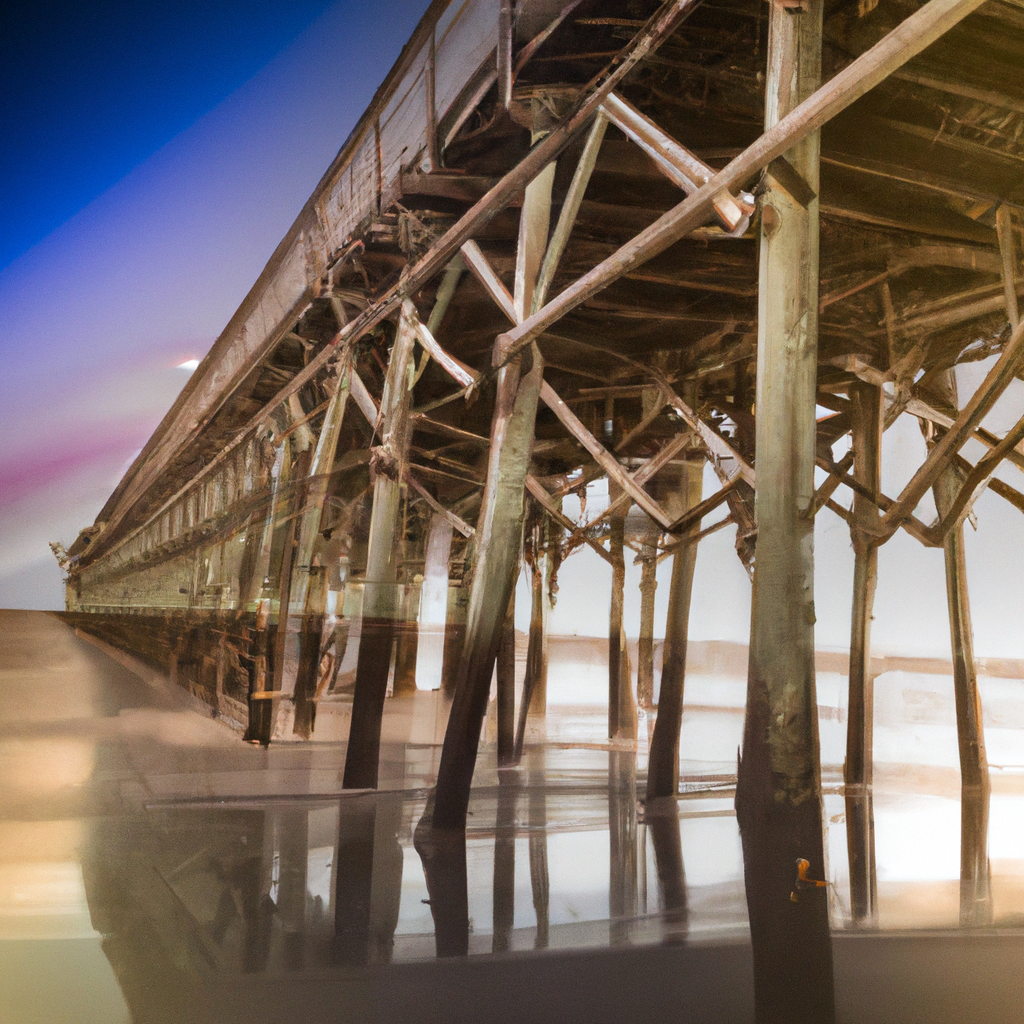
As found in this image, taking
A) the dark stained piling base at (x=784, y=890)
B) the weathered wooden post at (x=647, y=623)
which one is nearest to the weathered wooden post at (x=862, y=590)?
the weathered wooden post at (x=647, y=623)

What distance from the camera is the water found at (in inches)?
69.6

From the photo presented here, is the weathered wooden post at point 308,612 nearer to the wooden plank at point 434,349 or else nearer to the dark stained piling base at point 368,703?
the dark stained piling base at point 368,703

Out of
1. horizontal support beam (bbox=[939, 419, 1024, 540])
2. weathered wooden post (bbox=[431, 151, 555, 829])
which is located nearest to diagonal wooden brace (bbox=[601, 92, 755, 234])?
weathered wooden post (bbox=[431, 151, 555, 829])

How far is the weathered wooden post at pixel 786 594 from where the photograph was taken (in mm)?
1908

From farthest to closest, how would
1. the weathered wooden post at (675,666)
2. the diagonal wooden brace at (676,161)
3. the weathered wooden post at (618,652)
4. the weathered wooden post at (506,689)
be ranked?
1. the weathered wooden post at (618,652)
2. the weathered wooden post at (675,666)
3. the weathered wooden post at (506,689)
4. the diagonal wooden brace at (676,161)

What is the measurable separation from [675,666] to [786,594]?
301 centimetres

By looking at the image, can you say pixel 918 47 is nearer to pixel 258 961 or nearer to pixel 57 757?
pixel 258 961

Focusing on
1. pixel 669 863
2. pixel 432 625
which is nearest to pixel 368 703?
pixel 432 625

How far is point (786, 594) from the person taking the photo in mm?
2051

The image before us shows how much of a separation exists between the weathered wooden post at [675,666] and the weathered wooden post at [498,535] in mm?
1274

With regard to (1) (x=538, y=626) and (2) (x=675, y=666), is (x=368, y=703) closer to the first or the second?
(1) (x=538, y=626)

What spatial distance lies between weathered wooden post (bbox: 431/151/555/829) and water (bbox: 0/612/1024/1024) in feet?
0.78

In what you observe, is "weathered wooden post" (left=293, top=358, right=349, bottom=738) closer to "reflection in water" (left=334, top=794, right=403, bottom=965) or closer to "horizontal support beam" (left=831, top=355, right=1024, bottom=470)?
"reflection in water" (left=334, top=794, right=403, bottom=965)

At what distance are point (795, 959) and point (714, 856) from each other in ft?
4.44
